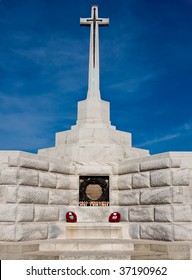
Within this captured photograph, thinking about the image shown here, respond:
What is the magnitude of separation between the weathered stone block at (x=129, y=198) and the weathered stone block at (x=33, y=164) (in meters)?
3.38

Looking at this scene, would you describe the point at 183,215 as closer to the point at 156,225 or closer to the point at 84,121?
the point at 156,225

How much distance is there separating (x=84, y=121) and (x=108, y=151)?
2.40 metres

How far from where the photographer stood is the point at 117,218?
47.6 ft

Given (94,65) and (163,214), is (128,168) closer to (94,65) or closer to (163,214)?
(163,214)

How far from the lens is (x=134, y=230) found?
1405 cm

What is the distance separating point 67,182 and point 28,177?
2.28 metres

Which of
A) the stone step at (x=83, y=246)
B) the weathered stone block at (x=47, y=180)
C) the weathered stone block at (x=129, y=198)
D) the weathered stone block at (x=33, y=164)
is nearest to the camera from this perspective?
the stone step at (x=83, y=246)

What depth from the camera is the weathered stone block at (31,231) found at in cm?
1251

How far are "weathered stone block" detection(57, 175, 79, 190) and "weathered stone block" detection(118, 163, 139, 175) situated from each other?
1909 mm

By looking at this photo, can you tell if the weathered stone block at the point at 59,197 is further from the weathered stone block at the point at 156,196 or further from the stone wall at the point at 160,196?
the weathered stone block at the point at 156,196

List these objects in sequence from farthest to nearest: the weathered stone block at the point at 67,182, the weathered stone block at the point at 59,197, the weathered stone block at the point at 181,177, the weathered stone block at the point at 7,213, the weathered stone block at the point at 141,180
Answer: the weathered stone block at the point at 67,182
the weathered stone block at the point at 59,197
the weathered stone block at the point at 141,180
the weathered stone block at the point at 181,177
the weathered stone block at the point at 7,213

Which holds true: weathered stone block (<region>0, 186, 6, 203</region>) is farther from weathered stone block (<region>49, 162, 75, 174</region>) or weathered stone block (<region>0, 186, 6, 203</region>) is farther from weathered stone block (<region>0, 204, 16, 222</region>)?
weathered stone block (<region>49, 162, 75, 174</region>)

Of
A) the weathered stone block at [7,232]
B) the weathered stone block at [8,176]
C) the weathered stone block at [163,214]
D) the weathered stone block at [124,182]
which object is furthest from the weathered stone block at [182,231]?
the weathered stone block at [8,176]

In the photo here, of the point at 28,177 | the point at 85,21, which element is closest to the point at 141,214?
the point at 28,177
